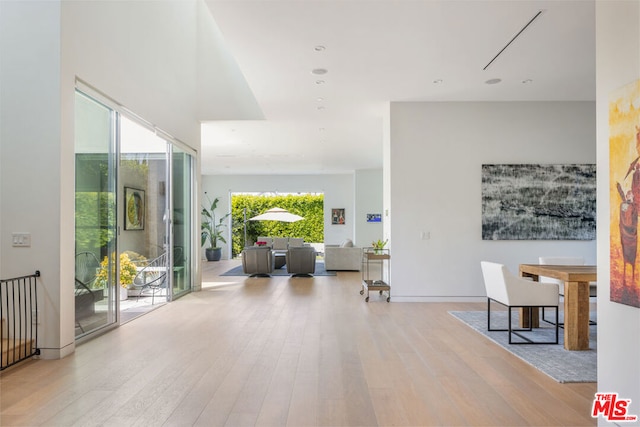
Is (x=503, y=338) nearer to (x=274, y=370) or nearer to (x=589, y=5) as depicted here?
(x=274, y=370)

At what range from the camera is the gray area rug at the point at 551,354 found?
10.9 feet

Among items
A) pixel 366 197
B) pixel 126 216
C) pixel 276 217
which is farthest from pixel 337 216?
pixel 126 216

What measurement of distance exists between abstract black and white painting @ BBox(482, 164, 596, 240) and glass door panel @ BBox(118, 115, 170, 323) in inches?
195

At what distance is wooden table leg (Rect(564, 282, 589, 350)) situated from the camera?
4.00 meters

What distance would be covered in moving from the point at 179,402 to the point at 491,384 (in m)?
2.20

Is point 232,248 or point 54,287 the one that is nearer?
point 54,287

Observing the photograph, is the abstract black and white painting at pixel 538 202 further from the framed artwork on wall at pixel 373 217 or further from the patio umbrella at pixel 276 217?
the framed artwork on wall at pixel 373 217

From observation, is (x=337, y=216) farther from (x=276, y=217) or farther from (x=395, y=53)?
(x=395, y=53)

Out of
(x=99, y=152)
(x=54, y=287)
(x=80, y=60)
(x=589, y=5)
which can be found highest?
(x=589, y=5)

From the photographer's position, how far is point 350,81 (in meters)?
5.59

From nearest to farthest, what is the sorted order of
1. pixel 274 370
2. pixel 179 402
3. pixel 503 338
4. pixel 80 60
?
1. pixel 179 402
2. pixel 274 370
3. pixel 80 60
4. pixel 503 338

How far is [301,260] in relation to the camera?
384 inches

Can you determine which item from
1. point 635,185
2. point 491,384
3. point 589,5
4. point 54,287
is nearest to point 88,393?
point 54,287

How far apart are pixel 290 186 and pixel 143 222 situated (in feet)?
31.6
